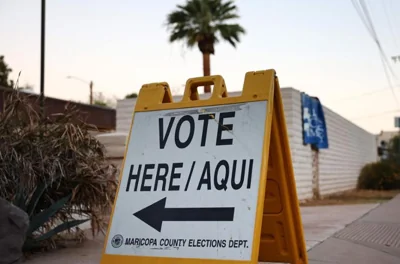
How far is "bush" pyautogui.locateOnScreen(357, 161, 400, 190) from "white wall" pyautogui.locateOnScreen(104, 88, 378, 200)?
66cm

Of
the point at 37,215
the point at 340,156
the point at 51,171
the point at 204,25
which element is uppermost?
the point at 204,25

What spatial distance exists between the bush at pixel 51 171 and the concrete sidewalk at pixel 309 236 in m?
0.29

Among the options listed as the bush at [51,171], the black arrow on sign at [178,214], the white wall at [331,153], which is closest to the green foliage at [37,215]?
the bush at [51,171]

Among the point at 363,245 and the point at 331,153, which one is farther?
the point at 331,153

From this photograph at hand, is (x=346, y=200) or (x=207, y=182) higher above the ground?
(x=207, y=182)

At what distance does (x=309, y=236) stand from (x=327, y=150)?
13724 millimetres

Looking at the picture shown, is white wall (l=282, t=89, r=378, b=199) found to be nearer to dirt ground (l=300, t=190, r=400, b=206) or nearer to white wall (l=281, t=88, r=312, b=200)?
white wall (l=281, t=88, r=312, b=200)

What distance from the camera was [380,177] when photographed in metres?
27.6

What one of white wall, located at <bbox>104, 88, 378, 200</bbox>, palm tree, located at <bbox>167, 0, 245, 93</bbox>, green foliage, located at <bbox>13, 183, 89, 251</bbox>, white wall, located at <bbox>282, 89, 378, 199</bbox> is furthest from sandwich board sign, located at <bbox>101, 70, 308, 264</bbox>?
palm tree, located at <bbox>167, 0, 245, 93</bbox>

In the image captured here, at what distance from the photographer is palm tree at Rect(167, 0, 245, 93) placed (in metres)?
27.3

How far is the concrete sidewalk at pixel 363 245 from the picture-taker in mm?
6914

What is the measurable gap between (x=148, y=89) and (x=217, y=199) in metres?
1.28

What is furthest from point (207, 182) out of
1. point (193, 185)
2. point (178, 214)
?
point (178, 214)

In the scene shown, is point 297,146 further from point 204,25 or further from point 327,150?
point 204,25
